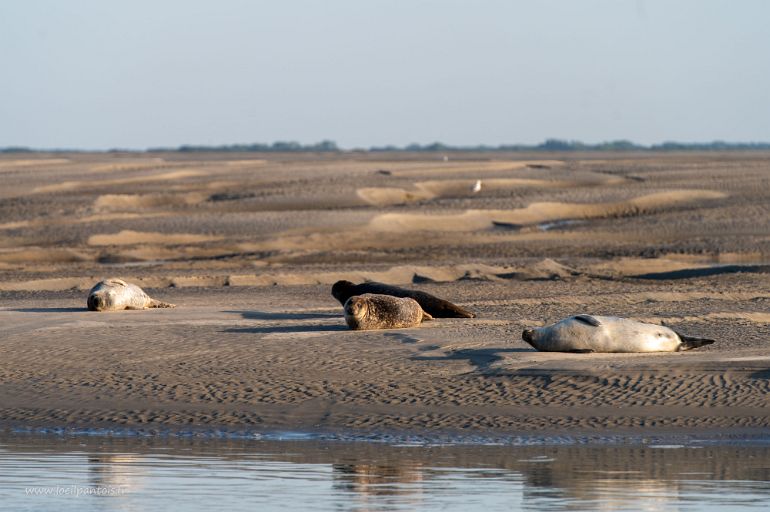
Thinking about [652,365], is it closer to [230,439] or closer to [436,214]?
[230,439]

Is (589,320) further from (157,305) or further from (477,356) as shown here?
(157,305)

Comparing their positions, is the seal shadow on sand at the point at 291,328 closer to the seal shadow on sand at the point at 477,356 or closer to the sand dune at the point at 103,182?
the seal shadow on sand at the point at 477,356

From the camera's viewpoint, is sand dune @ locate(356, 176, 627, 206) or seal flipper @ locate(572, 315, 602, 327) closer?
seal flipper @ locate(572, 315, 602, 327)

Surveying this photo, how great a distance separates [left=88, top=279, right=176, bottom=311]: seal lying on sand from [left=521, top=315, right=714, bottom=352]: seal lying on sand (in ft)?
15.7

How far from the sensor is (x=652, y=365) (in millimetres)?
9617

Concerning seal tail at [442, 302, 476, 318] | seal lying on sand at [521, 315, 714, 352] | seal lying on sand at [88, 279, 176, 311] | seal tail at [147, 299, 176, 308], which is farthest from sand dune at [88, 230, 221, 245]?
seal lying on sand at [521, 315, 714, 352]

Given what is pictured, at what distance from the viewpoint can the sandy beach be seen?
9.23 meters

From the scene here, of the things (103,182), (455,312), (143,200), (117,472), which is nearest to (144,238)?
(143,200)

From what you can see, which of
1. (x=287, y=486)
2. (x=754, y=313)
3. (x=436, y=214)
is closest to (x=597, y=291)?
(x=754, y=313)

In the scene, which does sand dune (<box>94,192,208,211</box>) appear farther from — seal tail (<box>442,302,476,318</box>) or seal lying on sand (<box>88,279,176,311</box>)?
seal tail (<box>442,302,476,318</box>)

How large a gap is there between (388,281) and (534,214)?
9.97 m

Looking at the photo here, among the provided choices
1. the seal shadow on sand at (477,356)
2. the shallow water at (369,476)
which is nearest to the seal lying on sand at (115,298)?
the seal shadow on sand at (477,356)

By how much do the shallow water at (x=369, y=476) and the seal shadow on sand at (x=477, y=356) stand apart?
1710 mm

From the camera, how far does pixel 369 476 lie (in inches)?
291
